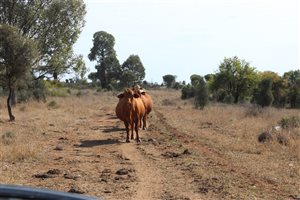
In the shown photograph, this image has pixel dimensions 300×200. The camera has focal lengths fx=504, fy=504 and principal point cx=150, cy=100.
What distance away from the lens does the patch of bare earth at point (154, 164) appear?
9.47 m

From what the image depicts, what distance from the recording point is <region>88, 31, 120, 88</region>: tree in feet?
269

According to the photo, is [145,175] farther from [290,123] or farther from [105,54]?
[105,54]

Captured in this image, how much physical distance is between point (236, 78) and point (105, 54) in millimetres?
29897

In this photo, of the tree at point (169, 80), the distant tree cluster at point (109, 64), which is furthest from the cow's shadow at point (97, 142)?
the tree at point (169, 80)

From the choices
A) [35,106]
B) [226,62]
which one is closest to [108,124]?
[35,106]

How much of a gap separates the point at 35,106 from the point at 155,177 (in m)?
23.3

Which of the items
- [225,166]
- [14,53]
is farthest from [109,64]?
[225,166]

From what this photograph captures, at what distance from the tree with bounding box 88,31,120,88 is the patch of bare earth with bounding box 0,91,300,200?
206 feet

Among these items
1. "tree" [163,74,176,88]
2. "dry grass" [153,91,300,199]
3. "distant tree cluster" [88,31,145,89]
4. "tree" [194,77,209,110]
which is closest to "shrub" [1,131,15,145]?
"dry grass" [153,91,300,199]

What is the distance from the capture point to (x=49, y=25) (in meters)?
33.8

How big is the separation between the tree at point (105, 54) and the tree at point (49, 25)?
152 feet

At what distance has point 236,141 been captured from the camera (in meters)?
16.7

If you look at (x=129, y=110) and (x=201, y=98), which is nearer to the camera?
(x=129, y=110)

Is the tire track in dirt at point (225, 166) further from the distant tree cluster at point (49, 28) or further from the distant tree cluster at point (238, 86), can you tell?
the distant tree cluster at point (238, 86)
